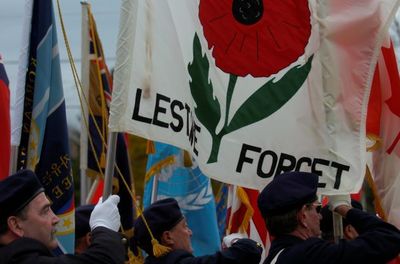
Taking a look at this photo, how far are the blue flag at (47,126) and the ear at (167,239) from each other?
1.77 feet

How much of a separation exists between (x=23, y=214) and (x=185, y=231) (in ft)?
6.13

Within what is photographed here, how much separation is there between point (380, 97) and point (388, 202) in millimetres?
699

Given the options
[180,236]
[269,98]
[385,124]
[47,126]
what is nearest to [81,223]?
[47,126]

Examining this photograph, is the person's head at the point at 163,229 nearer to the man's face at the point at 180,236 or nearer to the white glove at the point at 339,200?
the man's face at the point at 180,236

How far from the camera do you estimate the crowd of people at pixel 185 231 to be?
4449 mm

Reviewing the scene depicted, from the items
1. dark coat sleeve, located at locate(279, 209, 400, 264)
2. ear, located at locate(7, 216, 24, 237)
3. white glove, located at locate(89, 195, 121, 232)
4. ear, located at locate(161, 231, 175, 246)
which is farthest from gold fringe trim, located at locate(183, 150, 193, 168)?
ear, located at locate(7, 216, 24, 237)

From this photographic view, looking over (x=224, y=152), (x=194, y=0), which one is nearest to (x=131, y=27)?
(x=194, y=0)

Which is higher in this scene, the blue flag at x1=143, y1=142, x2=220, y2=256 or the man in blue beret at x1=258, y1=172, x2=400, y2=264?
the man in blue beret at x1=258, y1=172, x2=400, y2=264

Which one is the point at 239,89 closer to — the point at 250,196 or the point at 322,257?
the point at 322,257

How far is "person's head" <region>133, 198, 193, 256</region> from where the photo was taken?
6.11 metres

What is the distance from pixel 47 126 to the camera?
641 centimetres

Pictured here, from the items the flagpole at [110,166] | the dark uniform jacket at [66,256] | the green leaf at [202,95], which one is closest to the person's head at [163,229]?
the green leaf at [202,95]

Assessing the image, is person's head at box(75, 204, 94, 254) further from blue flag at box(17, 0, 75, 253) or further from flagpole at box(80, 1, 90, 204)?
flagpole at box(80, 1, 90, 204)

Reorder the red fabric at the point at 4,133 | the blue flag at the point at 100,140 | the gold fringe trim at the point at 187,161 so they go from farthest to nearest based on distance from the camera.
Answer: the gold fringe trim at the point at 187,161 → the blue flag at the point at 100,140 → the red fabric at the point at 4,133
